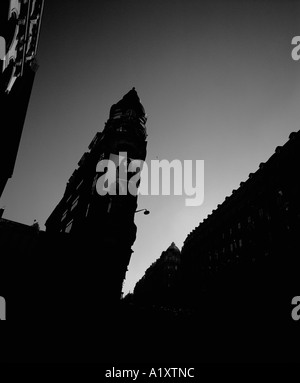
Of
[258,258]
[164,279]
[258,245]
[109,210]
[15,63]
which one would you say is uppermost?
[15,63]

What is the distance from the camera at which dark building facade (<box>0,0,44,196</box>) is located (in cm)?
1170

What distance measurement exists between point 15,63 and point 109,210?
37.4ft

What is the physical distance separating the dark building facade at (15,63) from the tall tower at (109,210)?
6.99 m

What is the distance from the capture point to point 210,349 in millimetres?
14281

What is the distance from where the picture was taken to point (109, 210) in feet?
58.1

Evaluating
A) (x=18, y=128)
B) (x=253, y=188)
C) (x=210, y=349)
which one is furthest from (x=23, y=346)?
(x=253, y=188)

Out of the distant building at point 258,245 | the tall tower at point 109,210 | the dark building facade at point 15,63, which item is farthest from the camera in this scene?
the distant building at point 258,245

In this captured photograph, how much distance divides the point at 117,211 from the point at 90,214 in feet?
6.86

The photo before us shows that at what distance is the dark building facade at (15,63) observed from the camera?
11703mm

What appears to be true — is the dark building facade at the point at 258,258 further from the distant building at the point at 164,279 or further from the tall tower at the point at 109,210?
the distant building at the point at 164,279

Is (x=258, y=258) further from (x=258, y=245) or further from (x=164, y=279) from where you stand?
(x=164, y=279)

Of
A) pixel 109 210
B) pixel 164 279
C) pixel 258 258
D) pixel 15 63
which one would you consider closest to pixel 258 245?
pixel 258 258

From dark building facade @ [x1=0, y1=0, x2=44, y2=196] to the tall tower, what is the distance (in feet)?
22.9

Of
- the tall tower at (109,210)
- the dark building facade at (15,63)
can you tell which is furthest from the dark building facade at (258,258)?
the dark building facade at (15,63)
